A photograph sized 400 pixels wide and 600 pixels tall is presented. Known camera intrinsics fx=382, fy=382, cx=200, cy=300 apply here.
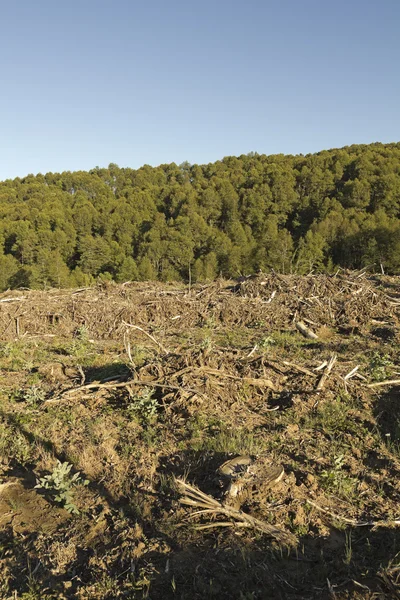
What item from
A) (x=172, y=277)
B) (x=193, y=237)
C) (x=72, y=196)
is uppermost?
(x=72, y=196)

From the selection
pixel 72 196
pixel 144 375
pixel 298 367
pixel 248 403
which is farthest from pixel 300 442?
pixel 72 196

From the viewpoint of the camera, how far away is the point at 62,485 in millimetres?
3201

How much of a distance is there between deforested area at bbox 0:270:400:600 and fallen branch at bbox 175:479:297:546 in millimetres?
11

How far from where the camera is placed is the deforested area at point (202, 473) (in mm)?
2475

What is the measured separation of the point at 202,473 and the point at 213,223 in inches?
1560

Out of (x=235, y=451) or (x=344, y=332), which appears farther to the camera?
(x=344, y=332)

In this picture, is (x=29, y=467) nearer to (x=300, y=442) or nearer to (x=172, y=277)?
(x=300, y=442)

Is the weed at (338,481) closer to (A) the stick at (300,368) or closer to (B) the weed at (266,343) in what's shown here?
(A) the stick at (300,368)

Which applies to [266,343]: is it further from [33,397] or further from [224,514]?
[224,514]

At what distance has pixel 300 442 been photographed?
3.88 m

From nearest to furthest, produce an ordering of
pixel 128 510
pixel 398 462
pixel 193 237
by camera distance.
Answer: pixel 128 510 → pixel 398 462 → pixel 193 237

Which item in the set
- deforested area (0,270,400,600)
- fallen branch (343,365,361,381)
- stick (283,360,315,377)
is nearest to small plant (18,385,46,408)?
deforested area (0,270,400,600)

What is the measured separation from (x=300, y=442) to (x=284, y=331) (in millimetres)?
4646

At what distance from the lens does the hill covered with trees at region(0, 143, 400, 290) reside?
30.2 metres
